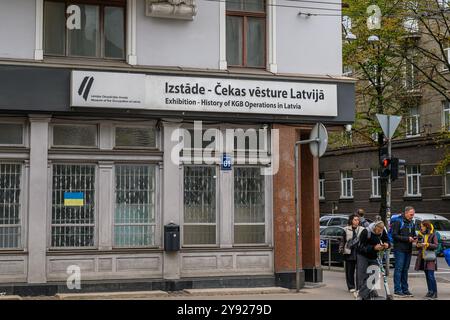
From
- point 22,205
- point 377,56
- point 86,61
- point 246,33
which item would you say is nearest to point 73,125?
point 86,61

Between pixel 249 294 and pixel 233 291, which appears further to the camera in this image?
pixel 233 291

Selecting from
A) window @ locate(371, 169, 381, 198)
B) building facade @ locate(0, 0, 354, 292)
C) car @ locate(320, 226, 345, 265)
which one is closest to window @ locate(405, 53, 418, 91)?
car @ locate(320, 226, 345, 265)

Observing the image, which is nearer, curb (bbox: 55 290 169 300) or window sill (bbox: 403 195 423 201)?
curb (bbox: 55 290 169 300)

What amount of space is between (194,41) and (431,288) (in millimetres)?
7274

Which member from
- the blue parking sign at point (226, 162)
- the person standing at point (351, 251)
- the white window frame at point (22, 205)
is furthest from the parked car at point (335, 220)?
the white window frame at point (22, 205)

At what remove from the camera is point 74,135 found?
15469mm

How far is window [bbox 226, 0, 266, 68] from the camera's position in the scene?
55.0ft

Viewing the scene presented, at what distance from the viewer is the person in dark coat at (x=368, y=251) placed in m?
14.3

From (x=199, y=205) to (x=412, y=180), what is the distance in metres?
27.3

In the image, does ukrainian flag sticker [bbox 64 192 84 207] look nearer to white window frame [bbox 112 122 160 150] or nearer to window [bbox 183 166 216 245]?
white window frame [bbox 112 122 160 150]

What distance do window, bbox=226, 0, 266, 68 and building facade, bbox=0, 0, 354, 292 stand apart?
3 cm

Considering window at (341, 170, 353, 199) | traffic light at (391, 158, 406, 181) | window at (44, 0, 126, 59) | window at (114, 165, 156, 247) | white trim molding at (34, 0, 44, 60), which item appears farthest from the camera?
window at (341, 170, 353, 199)

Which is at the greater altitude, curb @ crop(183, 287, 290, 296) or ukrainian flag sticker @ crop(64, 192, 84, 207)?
ukrainian flag sticker @ crop(64, 192, 84, 207)

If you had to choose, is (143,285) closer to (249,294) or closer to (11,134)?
(249,294)
